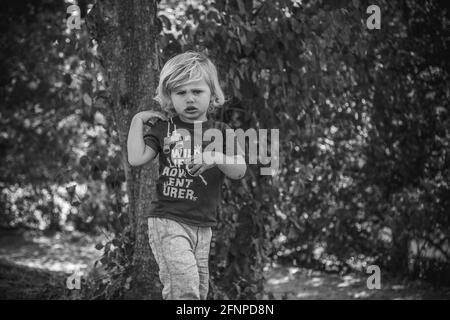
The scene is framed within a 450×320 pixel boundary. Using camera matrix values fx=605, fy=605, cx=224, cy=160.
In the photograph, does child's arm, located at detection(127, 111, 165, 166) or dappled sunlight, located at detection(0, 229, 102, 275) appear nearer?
child's arm, located at detection(127, 111, 165, 166)

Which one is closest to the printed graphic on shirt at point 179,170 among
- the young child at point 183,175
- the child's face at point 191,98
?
the young child at point 183,175

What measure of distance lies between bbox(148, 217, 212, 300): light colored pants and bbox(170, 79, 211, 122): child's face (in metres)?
0.45

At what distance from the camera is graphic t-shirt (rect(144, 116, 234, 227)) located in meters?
2.41

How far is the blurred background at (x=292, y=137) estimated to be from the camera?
3525 mm

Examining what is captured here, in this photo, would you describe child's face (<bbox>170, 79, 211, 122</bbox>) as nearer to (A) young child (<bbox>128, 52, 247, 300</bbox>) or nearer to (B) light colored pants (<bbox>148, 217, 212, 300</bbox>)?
(A) young child (<bbox>128, 52, 247, 300</bbox>)

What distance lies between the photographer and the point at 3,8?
18.1 feet

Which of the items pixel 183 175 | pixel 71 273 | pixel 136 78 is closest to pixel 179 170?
pixel 183 175

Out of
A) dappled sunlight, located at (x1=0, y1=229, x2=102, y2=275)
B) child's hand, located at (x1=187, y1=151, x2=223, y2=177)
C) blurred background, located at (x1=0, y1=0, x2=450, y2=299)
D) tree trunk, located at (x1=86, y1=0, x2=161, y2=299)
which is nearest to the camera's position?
child's hand, located at (x1=187, y1=151, x2=223, y2=177)

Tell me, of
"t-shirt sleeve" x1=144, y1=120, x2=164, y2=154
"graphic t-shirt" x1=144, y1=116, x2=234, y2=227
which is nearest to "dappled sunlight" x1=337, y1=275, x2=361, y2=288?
"graphic t-shirt" x1=144, y1=116, x2=234, y2=227

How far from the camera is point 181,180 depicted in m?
2.43

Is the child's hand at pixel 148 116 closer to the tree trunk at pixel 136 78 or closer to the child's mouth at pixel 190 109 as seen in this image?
the child's mouth at pixel 190 109

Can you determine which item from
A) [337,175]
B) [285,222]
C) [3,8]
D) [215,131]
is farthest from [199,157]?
[3,8]

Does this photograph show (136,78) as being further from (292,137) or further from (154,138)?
(292,137)

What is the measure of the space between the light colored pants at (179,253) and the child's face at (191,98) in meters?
0.45
